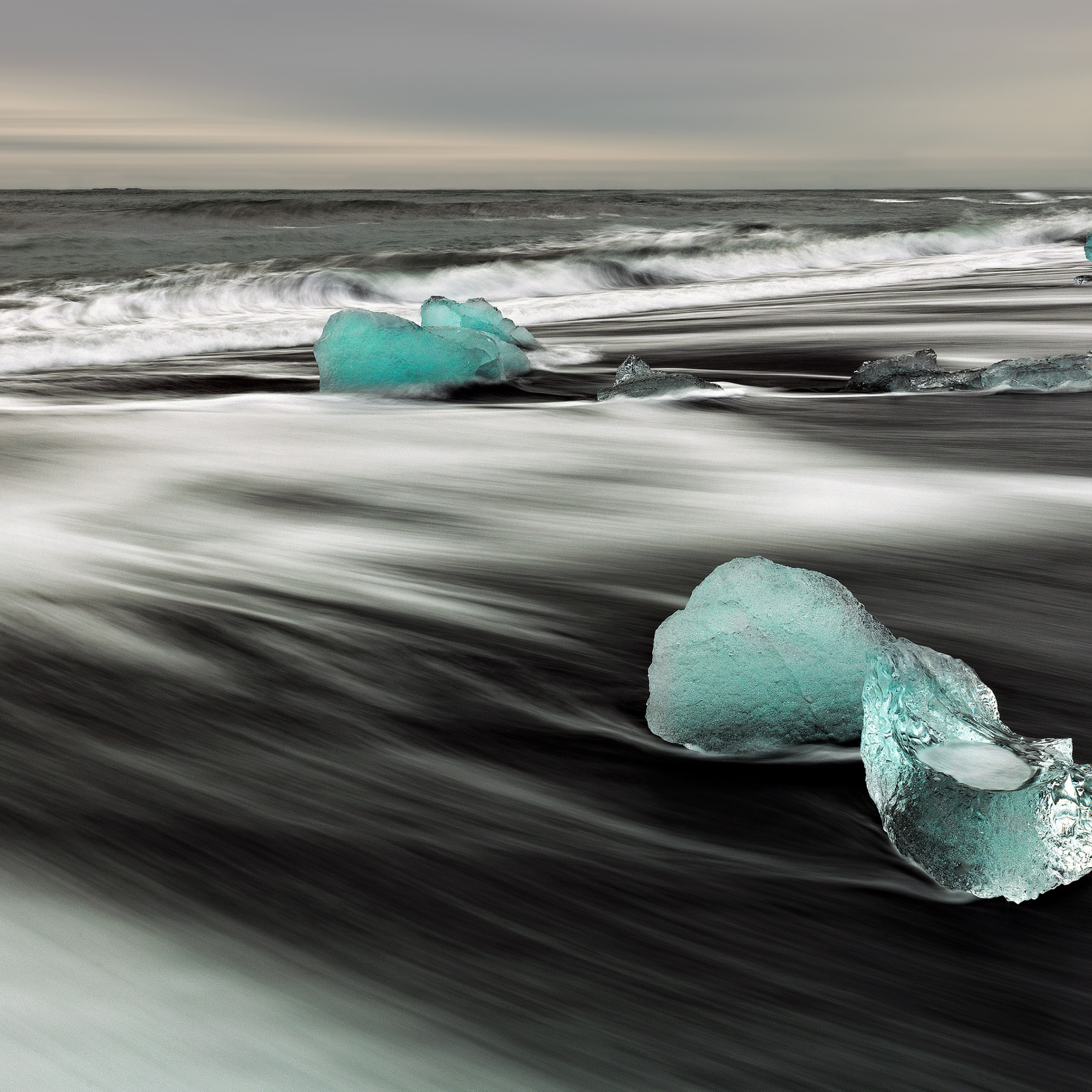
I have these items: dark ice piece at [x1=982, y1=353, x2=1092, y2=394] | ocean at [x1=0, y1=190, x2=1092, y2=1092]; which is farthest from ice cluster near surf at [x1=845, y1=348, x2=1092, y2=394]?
ocean at [x1=0, y1=190, x2=1092, y2=1092]

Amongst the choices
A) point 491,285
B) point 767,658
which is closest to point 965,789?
point 767,658

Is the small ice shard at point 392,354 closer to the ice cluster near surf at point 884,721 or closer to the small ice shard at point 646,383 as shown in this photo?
the small ice shard at point 646,383

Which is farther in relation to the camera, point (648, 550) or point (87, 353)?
point (87, 353)

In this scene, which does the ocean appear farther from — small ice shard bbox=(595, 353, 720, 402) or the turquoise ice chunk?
the turquoise ice chunk

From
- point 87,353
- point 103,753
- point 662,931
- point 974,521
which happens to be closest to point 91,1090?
point 662,931

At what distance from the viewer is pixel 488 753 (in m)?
2.05

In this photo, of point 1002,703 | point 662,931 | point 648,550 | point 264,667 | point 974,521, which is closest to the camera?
point 662,931

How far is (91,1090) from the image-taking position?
1242mm

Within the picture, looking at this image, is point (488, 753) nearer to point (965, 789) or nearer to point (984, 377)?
point (965, 789)

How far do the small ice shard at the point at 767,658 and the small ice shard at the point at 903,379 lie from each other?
3800mm

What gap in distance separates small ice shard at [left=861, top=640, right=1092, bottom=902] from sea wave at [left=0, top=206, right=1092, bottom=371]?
24.5ft

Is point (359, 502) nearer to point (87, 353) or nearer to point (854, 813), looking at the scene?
point (854, 813)

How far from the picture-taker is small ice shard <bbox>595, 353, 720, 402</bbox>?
5.54m

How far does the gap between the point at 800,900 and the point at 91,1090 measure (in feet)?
3.01
